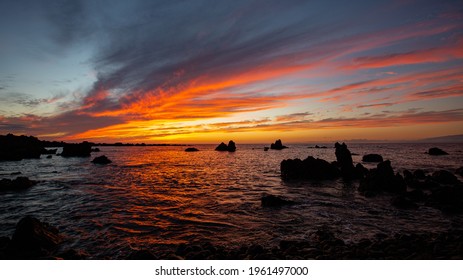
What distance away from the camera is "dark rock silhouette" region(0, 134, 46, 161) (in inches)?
2911

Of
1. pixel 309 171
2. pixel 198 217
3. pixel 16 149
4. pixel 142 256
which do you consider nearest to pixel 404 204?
pixel 198 217

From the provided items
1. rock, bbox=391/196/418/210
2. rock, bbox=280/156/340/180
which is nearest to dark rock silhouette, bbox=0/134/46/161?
rock, bbox=280/156/340/180

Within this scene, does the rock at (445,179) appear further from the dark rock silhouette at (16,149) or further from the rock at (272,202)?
the dark rock silhouette at (16,149)

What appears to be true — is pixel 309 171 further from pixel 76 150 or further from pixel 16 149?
pixel 76 150

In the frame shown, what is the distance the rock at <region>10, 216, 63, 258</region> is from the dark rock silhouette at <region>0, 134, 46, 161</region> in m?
85.5

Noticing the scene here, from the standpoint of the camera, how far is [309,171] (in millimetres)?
34562

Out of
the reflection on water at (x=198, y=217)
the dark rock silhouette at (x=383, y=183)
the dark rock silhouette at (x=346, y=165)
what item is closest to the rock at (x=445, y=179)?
the dark rock silhouette at (x=383, y=183)

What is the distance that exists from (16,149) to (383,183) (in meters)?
107

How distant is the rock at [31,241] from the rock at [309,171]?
2821cm

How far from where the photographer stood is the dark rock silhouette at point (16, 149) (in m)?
73.9

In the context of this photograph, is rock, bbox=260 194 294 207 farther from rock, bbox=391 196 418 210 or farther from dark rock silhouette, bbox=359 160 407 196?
dark rock silhouette, bbox=359 160 407 196
